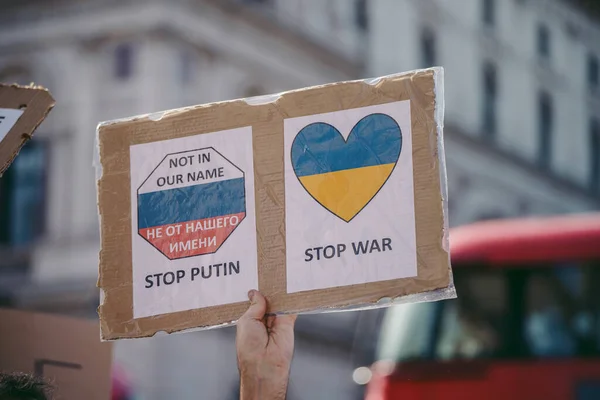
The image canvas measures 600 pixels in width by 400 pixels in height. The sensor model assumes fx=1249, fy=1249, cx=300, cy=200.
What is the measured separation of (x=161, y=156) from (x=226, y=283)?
399mm

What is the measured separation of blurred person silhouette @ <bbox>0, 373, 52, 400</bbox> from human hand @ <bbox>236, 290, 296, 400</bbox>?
1.60ft

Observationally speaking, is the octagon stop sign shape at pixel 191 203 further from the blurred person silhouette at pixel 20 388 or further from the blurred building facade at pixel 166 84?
the blurred building facade at pixel 166 84

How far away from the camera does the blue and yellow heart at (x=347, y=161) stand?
10.00 ft

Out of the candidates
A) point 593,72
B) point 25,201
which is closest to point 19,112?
point 25,201

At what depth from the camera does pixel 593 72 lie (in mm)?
26984

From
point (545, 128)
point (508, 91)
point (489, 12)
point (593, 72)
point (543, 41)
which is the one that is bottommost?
point (545, 128)

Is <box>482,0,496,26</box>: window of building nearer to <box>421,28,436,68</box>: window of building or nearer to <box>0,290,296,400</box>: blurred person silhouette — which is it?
<box>421,28,436,68</box>: window of building

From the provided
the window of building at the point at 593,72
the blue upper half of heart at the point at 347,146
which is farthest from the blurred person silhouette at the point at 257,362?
the window of building at the point at 593,72

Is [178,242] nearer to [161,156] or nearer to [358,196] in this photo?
[161,156]

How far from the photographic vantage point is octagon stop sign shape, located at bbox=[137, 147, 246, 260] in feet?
10.4

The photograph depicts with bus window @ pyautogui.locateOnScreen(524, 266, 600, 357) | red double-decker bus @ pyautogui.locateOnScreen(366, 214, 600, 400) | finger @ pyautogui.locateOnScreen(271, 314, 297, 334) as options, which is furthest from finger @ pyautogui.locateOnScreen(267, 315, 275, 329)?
bus window @ pyautogui.locateOnScreen(524, 266, 600, 357)

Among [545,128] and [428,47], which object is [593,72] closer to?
[545,128]

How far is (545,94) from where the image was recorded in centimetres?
2569

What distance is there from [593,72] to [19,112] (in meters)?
24.8
